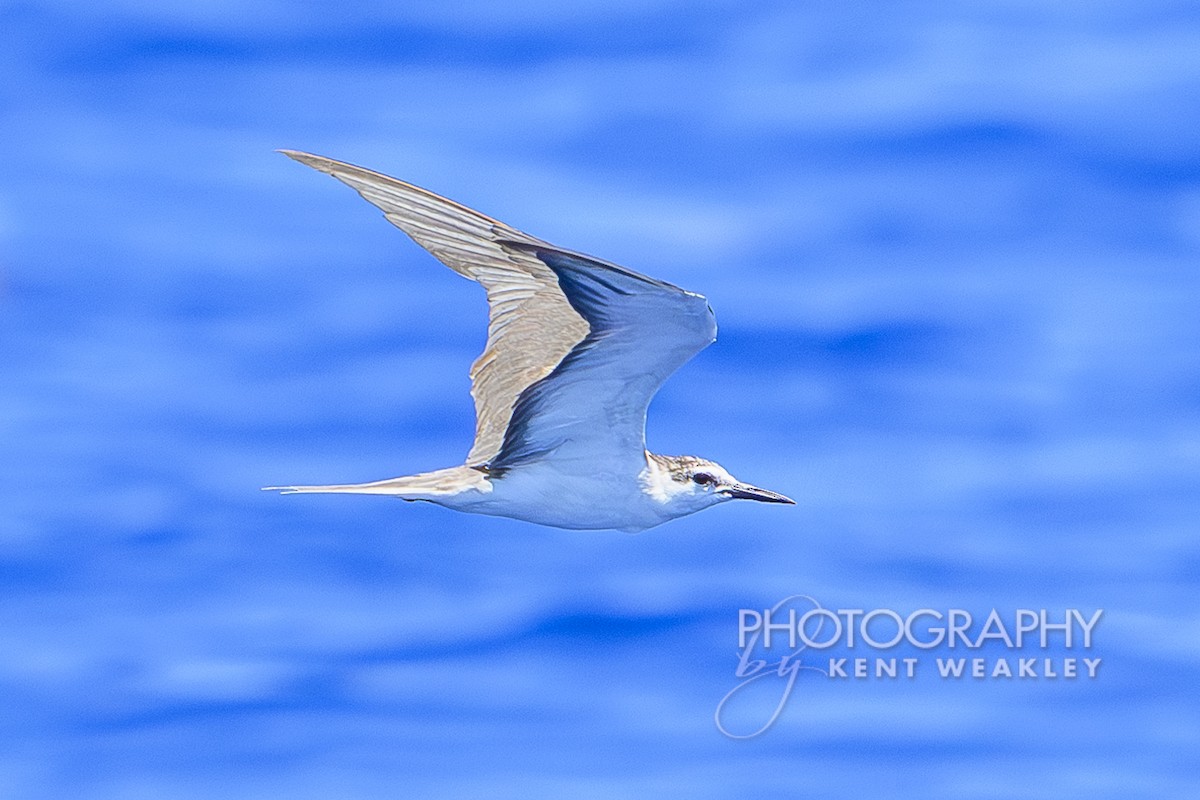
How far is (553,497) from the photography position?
12555 millimetres

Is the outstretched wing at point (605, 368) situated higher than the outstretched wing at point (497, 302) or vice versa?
the outstretched wing at point (497, 302)

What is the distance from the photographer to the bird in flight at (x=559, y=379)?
1084cm

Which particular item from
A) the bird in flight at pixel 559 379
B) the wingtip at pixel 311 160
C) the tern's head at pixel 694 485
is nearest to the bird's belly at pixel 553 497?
the bird in flight at pixel 559 379

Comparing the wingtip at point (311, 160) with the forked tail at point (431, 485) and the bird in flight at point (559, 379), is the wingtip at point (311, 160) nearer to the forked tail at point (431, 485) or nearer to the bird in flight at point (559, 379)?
the bird in flight at point (559, 379)

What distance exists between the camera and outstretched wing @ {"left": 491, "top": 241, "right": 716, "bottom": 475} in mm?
A: 10398

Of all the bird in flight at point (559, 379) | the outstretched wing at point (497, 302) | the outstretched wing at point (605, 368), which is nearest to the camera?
the outstretched wing at point (605, 368)

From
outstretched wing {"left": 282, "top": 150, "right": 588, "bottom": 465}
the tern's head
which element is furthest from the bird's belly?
outstretched wing {"left": 282, "top": 150, "right": 588, "bottom": 465}

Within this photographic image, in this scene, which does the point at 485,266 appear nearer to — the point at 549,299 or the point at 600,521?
the point at 549,299

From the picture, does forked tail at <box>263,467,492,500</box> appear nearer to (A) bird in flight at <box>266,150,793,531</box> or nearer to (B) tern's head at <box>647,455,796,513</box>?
(A) bird in flight at <box>266,150,793,531</box>

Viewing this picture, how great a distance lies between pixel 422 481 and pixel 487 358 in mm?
1972

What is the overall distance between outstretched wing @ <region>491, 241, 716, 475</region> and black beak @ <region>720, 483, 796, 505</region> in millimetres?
1174

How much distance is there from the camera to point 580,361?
11.6 m

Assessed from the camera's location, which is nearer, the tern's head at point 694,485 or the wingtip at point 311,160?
the wingtip at point 311,160

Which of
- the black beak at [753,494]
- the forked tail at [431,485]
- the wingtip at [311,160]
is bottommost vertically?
the forked tail at [431,485]
